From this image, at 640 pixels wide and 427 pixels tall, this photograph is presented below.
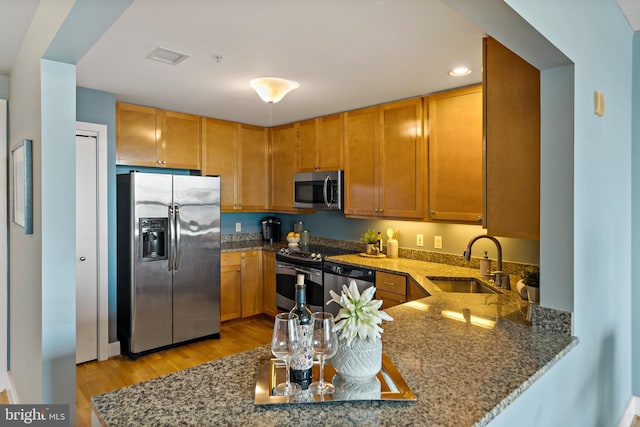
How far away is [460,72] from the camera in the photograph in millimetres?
2727

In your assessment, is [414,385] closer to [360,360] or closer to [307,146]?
[360,360]

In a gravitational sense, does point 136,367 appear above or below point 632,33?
below

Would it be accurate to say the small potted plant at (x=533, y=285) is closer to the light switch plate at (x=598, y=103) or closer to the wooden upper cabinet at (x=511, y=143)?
the wooden upper cabinet at (x=511, y=143)

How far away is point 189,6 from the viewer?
6.03 ft

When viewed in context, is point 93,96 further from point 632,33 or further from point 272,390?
point 632,33

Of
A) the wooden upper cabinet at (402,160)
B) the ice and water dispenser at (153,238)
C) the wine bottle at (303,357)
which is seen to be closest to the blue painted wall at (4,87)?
the ice and water dispenser at (153,238)

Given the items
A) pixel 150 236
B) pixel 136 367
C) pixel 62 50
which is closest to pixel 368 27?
pixel 62 50

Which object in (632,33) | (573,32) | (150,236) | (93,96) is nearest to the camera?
(573,32)

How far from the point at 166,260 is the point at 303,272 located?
1332 mm

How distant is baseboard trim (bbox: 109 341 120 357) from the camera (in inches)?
137

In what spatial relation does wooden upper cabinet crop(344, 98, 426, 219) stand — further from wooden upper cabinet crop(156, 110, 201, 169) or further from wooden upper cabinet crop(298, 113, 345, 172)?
wooden upper cabinet crop(156, 110, 201, 169)

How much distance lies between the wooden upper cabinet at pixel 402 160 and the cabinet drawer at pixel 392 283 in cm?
62

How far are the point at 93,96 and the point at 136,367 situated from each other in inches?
92.5

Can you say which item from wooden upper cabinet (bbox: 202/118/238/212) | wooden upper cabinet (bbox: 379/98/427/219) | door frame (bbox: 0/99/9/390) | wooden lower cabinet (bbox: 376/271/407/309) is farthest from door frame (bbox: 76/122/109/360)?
wooden upper cabinet (bbox: 379/98/427/219)
